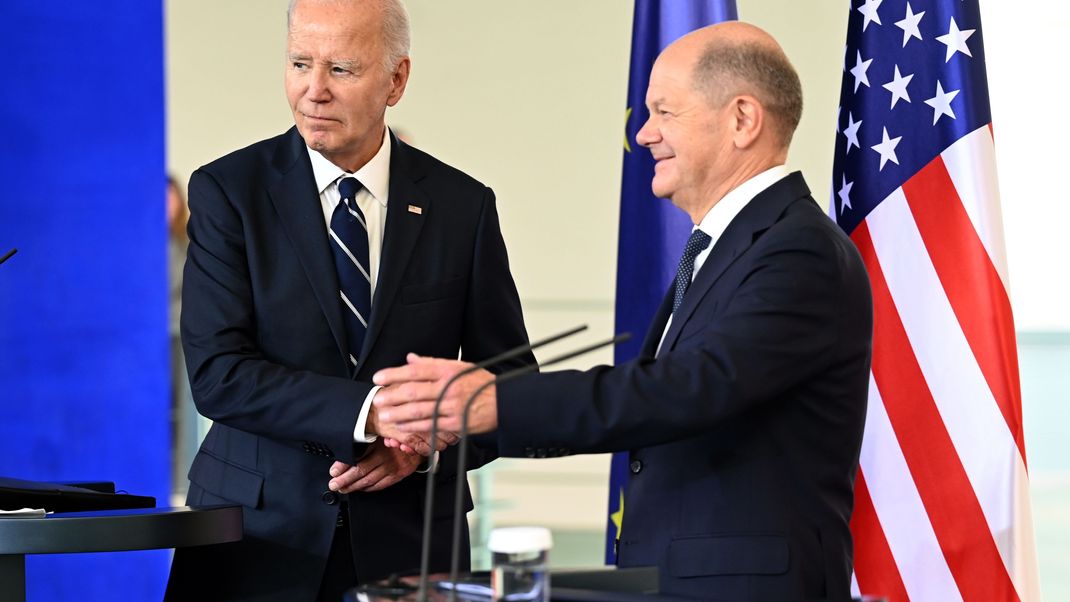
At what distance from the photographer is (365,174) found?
2188 millimetres

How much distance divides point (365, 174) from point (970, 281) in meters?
1.37

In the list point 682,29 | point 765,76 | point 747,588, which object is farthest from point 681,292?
point 682,29

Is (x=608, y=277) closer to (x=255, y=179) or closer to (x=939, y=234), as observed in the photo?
(x=939, y=234)

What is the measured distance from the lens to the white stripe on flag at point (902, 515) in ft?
9.08

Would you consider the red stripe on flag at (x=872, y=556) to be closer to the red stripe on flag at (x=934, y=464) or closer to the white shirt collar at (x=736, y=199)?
the red stripe on flag at (x=934, y=464)

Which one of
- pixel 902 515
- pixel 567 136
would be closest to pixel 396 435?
pixel 902 515

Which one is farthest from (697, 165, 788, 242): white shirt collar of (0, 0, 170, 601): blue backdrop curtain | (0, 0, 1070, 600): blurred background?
(0, 0, 1070, 600): blurred background

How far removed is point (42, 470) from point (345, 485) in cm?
168

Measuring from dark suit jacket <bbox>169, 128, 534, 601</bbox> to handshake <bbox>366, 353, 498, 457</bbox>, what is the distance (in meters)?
0.05

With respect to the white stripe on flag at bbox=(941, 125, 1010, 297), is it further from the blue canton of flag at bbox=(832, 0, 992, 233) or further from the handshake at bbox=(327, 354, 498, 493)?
Answer: the handshake at bbox=(327, 354, 498, 493)

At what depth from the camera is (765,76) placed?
194 cm

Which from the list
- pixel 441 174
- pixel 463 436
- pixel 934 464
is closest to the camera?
pixel 463 436

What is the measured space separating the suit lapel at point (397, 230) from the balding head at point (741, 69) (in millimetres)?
514

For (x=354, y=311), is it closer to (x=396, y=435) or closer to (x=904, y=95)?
(x=396, y=435)
